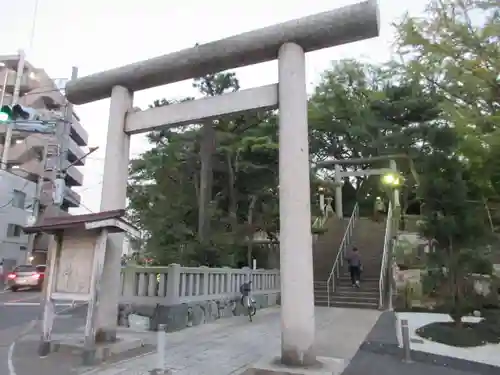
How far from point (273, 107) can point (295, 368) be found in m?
4.19

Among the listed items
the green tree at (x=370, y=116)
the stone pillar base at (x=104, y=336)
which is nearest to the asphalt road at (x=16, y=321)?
the stone pillar base at (x=104, y=336)

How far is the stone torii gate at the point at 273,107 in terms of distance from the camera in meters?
6.28

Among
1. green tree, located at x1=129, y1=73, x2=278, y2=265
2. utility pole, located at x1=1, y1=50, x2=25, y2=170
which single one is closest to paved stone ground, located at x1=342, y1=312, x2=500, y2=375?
green tree, located at x1=129, y1=73, x2=278, y2=265

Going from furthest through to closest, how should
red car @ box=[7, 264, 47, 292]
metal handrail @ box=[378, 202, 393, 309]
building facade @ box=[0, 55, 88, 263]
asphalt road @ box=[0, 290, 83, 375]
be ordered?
building facade @ box=[0, 55, 88, 263] < red car @ box=[7, 264, 47, 292] < metal handrail @ box=[378, 202, 393, 309] < asphalt road @ box=[0, 290, 83, 375]

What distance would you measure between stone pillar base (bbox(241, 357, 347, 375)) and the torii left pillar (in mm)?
3093

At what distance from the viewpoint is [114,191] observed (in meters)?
8.19

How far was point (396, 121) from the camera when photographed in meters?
20.5

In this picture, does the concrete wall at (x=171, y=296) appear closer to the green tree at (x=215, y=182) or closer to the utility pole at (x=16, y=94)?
the green tree at (x=215, y=182)

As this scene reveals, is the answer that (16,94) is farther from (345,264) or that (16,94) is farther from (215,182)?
(345,264)

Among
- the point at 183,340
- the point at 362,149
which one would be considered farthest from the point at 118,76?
the point at 362,149

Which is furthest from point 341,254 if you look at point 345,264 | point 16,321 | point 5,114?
point 5,114

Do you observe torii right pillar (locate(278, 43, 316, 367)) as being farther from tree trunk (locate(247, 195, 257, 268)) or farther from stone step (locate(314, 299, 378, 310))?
tree trunk (locate(247, 195, 257, 268))

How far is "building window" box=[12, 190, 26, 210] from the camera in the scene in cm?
3028

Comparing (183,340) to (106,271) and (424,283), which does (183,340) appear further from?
(424,283)
